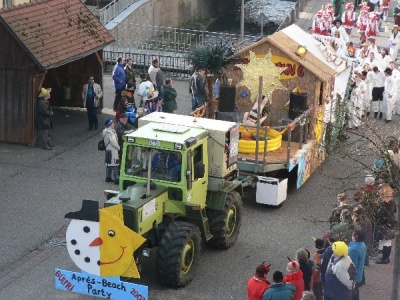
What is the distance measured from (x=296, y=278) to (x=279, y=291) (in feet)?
1.84

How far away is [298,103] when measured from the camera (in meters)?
19.1

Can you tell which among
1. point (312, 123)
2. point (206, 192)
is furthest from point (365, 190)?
point (312, 123)

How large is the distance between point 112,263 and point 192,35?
20.2m

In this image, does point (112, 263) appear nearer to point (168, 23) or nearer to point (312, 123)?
point (312, 123)

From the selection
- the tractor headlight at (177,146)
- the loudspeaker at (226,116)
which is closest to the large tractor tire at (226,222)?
the tractor headlight at (177,146)

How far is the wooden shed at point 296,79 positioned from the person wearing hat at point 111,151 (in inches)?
124

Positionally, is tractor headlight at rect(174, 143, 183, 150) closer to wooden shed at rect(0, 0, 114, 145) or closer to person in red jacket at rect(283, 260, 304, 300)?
person in red jacket at rect(283, 260, 304, 300)

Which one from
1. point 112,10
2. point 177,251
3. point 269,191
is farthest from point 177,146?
point 112,10

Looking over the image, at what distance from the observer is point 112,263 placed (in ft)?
41.7

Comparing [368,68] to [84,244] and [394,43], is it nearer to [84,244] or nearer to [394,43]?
[394,43]

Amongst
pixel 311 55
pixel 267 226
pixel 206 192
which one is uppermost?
pixel 311 55

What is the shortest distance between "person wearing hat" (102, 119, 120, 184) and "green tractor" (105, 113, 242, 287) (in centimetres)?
297

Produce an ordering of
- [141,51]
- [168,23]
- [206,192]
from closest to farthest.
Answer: [206,192], [141,51], [168,23]

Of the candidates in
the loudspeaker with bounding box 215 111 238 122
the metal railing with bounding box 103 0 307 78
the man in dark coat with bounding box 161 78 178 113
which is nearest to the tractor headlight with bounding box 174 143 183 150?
the loudspeaker with bounding box 215 111 238 122
